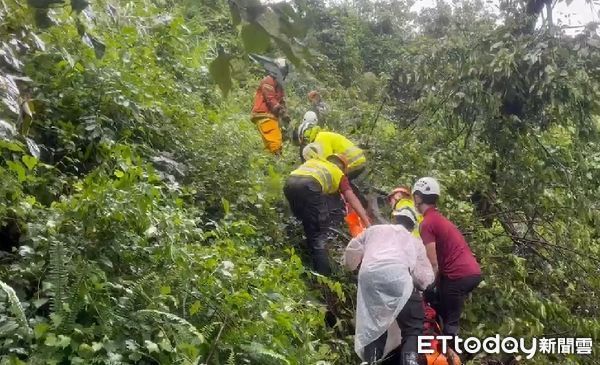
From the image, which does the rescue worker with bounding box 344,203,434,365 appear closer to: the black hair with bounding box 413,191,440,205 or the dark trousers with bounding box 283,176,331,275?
the black hair with bounding box 413,191,440,205

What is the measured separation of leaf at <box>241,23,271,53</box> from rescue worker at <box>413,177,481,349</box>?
4030 millimetres

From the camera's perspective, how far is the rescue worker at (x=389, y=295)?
462 centimetres

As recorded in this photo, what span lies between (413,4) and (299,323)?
53.3 ft

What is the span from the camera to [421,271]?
4.92 metres

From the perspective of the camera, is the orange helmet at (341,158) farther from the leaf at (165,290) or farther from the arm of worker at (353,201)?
the leaf at (165,290)

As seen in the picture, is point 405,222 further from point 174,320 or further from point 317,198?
point 174,320

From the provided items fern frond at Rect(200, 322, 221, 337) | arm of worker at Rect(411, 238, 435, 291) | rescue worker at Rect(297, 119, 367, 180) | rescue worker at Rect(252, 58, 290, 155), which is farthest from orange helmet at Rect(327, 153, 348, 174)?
fern frond at Rect(200, 322, 221, 337)

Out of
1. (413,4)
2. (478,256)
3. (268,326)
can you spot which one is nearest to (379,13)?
(413,4)

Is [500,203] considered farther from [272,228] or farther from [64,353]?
A: [64,353]

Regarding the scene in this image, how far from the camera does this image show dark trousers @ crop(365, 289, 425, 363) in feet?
15.5

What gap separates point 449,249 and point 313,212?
108cm

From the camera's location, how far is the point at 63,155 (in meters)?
4.97

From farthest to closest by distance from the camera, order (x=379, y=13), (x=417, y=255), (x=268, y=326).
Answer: (x=379, y=13) < (x=417, y=255) < (x=268, y=326)

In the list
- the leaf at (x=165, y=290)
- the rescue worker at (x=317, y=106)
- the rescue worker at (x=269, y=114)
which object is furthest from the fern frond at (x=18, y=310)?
the rescue worker at (x=317, y=106)
